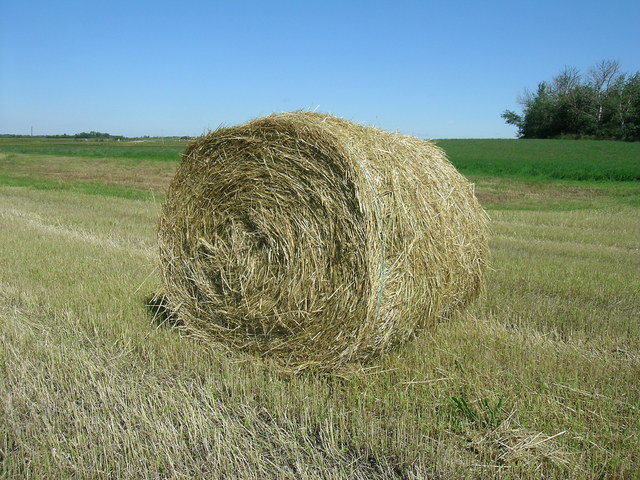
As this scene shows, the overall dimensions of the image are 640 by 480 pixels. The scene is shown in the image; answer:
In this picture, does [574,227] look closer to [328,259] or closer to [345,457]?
[328,259]

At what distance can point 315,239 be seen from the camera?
459 centimetres

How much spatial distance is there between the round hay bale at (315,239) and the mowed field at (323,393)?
276mm

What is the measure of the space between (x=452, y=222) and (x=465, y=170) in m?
25.1

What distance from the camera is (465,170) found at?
29.4m

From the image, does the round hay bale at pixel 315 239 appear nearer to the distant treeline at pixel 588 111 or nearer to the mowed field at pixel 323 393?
the mowed field at pixel 323 393

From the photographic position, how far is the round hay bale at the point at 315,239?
434cm

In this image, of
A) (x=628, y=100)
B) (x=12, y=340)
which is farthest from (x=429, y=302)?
(x=628, y=100)

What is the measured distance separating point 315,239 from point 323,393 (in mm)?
1126

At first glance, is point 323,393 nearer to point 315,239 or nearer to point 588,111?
point 315,239

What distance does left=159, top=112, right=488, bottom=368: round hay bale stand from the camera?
14.2 ft

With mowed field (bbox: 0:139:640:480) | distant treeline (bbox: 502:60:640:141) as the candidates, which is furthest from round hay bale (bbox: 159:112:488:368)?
distant treeline (bbox: 502:60:640:141)

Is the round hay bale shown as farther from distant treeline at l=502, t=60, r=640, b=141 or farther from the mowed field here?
distant treeline at l=502, t=60, r=640, b=141

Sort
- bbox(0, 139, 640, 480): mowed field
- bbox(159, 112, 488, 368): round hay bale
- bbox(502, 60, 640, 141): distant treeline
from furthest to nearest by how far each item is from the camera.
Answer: bbox(502, 60, 640, 141): distant treeline
bbox(159, 112, 488, 368): round hay bale
bbox(0, 139, 640, 480): mowed field

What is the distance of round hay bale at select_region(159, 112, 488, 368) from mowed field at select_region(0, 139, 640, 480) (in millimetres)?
276
